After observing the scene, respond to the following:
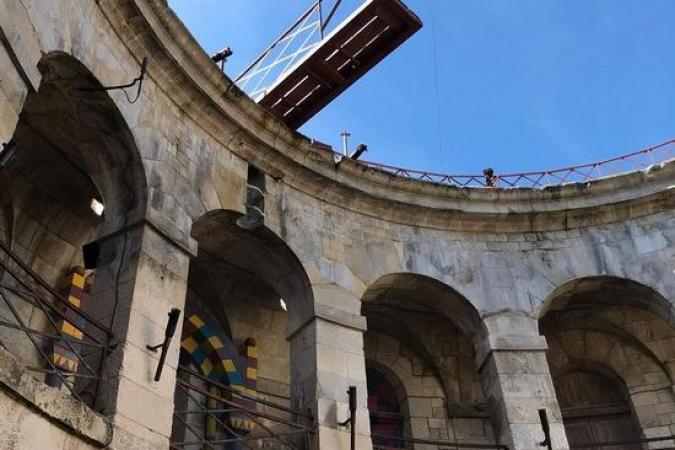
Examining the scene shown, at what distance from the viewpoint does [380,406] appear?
13352mm

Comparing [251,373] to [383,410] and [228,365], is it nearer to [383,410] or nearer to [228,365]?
[228,365]

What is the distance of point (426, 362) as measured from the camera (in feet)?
44.7

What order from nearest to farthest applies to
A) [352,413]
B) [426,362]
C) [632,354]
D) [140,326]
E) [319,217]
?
[140,326] < [352,413] < [319,217] < [426,362] < [632,354]

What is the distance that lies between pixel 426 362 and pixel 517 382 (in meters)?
2.84

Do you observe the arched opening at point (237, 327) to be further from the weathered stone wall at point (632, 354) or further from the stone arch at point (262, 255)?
the weathered stone wall at point (632, 354)

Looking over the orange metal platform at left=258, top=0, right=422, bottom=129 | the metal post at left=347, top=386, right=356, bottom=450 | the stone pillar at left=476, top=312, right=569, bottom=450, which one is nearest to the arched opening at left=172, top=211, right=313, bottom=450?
the metal post at left=347, top=386, right=356, bottom=450

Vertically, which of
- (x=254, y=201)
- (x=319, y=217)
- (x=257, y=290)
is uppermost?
(x=319, y=217)

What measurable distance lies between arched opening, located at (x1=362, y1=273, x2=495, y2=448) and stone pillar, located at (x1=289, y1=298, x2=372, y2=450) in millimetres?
1702

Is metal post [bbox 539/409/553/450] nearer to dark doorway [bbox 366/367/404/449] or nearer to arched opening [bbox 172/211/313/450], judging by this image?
arched opening [bbox 172/211/313/450]

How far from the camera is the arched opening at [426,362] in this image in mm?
12398

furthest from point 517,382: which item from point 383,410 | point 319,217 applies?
point 319,217

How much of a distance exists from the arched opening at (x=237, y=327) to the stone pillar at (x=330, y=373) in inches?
11.8

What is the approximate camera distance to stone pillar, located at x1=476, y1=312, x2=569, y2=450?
34.4ft

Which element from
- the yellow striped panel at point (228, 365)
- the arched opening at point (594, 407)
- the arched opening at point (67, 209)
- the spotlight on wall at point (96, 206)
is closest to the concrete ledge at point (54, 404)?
the arched opening at point (67, 209)
